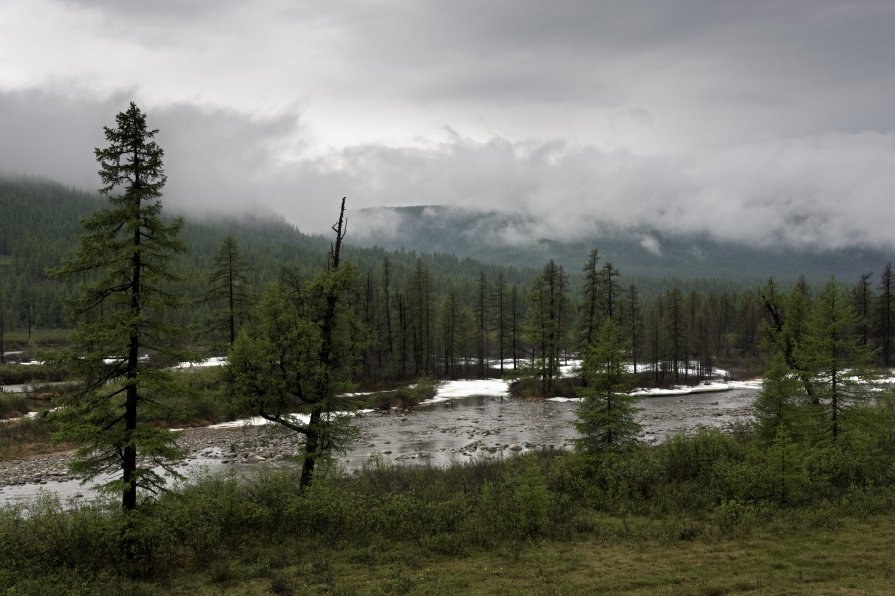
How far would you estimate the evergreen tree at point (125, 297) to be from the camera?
13.4 meters

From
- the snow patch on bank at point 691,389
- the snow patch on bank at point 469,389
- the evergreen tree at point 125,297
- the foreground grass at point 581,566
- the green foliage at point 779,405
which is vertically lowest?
the snow patch on bank at point 691,389

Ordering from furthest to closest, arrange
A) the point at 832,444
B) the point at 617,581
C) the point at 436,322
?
the point at 436,322 → the point at 832,444 → the point at 617,581

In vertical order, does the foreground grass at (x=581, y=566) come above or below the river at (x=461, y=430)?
above

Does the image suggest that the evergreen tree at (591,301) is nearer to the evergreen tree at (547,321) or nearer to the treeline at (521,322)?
the treeline at (521,322)

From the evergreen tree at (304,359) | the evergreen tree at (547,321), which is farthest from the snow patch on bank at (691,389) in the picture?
the evergreen tree at (304,359)

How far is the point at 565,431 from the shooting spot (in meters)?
39.8

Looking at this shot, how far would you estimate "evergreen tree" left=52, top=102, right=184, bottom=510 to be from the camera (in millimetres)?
13422

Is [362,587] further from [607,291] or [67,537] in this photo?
[607,291]

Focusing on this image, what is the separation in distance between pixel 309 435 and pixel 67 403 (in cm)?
739

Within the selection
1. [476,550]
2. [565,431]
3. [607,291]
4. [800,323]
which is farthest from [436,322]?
[476,550]

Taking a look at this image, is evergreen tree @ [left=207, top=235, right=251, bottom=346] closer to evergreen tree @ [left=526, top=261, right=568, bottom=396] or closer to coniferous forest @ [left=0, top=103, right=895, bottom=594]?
coniferous forest @ [left=0, top=103, right=895, bottom=594]

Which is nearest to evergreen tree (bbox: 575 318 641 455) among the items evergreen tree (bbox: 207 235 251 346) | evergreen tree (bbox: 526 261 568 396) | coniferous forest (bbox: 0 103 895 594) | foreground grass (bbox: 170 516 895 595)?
coniferous forest (bbox: 0 103 895 594)

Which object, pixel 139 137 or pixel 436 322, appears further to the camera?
pixel 436 322

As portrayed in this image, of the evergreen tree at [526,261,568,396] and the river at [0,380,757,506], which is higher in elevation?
the evergreen tree at [526,261,568,396]
